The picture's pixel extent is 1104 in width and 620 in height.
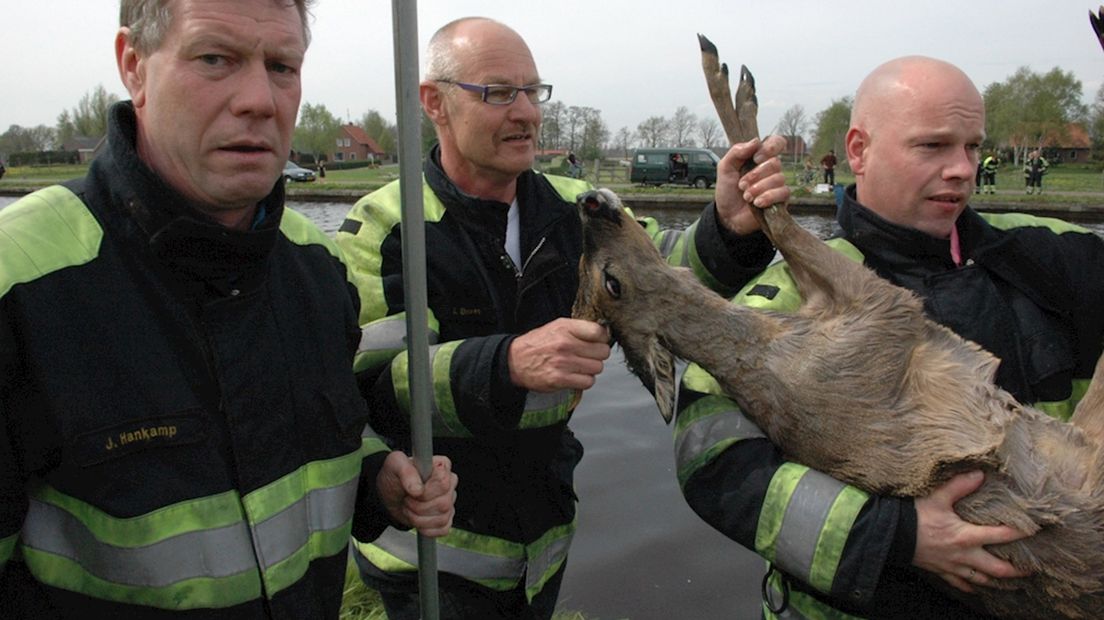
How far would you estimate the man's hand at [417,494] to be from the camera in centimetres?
240

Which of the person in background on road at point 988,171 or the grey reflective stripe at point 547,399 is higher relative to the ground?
the person in background on road at point 988,171

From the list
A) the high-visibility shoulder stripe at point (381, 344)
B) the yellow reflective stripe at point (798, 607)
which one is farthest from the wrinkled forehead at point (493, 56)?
the yellow reflective stripe at point (798, 607)

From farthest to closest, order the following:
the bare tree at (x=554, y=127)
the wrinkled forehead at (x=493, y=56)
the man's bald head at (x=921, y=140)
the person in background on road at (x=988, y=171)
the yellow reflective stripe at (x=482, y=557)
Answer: the bare tree at (x=554, y=127) < the person in background on road at (x=988, y=171) < the wrinkled forehead at (x=493, y=56) < the yellow reflective stripe at (x=482, y=557) < the man's bald head at (x=921, y=140)

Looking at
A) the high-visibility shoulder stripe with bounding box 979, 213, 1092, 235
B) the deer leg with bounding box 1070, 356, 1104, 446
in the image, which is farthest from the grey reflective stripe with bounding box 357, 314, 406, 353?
the deer leg with bounding box 1070, 356, 1104, 446

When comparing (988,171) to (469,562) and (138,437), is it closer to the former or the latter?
(469,562)

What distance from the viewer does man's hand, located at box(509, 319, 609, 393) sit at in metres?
2.55

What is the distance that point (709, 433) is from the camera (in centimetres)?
276

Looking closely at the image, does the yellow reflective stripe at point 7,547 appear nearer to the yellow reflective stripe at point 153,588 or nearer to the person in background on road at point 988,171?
the yellow reflective stripe at point 153,588

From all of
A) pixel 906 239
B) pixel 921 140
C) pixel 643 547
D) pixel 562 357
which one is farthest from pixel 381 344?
pixel 643 547

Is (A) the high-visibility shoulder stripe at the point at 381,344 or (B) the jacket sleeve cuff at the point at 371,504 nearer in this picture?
(B) the jacket sleeve cuff at the point at 371,504

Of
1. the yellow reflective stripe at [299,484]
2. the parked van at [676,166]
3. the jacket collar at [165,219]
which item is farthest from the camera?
the parked van at [676,166]

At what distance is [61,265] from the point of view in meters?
1.75

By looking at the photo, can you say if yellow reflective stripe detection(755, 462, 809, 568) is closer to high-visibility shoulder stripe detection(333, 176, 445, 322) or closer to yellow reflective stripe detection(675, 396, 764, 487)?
yellow reflective stripe detection(675, 396, 764, 487)

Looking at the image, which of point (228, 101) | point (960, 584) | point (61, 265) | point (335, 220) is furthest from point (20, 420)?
point (335, 220)
